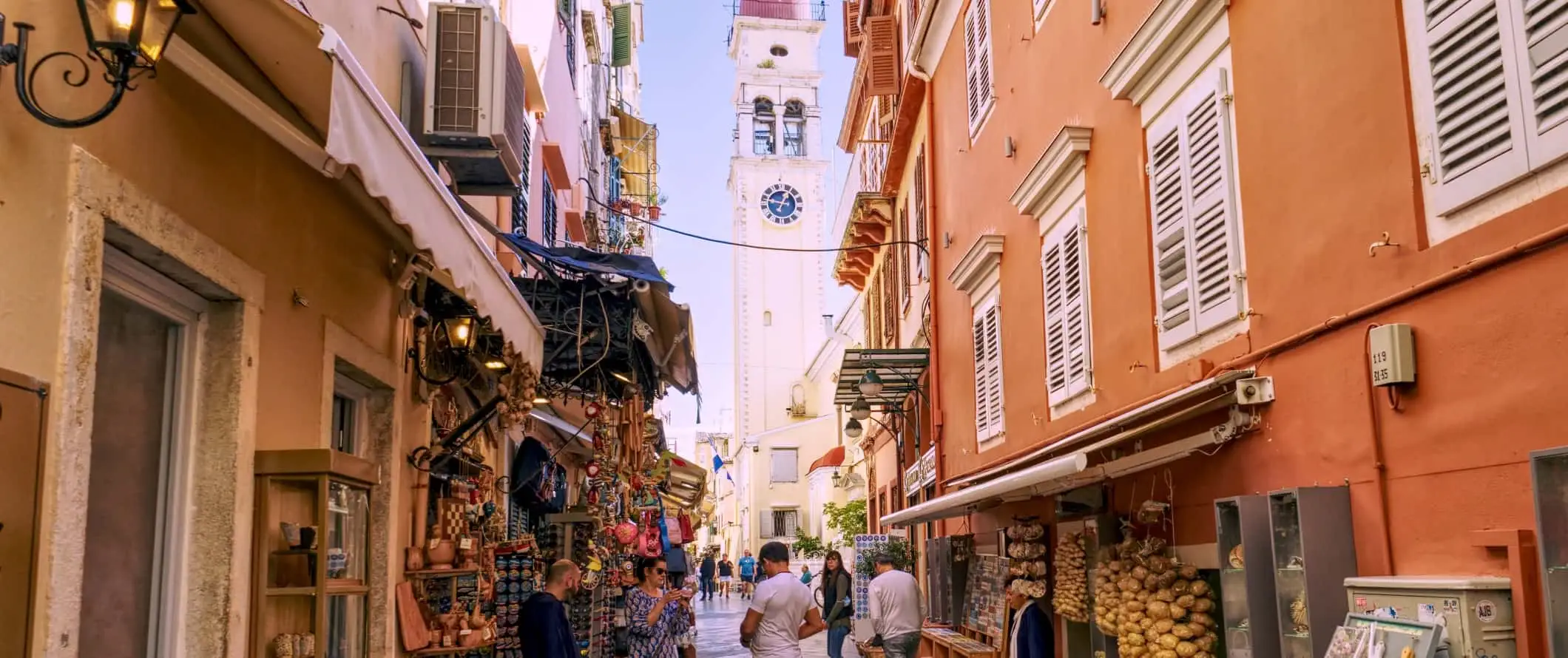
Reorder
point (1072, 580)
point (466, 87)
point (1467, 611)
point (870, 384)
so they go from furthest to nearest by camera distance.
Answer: point (870, 384) → point (1072, 580) → point (466, 87) → point (1467, 611)

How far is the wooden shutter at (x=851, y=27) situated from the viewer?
91.1 feet

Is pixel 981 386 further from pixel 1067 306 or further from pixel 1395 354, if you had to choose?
pixel 1395 354

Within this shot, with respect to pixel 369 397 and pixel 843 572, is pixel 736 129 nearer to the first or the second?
pixel 843 572

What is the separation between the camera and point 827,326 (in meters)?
51.0

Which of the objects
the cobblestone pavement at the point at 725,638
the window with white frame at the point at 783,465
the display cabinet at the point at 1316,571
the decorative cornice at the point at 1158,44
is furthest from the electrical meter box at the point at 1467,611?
the window with white frame at the point at 783,465

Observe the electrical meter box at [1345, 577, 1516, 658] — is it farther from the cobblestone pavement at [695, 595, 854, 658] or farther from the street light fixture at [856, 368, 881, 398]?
the street light fixture at [856, 368, 881, 398]

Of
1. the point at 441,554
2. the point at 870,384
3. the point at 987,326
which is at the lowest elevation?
the point at 441,554

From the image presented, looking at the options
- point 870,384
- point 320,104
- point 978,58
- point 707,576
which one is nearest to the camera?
point 320,104

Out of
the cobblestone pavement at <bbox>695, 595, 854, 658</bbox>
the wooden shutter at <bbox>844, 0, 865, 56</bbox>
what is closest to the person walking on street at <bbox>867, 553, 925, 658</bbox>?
the cobblestone pavement at <bbox>695, 595, 854, 658</bbox>

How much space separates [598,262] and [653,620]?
282cm

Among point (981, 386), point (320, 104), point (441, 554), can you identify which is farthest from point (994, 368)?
point (320, 104)

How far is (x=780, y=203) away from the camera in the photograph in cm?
6103

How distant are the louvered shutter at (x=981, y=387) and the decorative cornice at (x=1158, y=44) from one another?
198 inches

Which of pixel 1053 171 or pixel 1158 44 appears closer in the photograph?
pixel 1158 44
